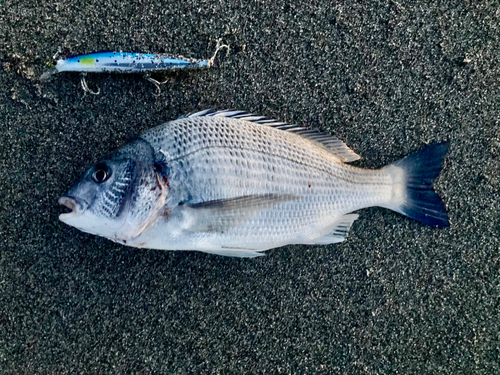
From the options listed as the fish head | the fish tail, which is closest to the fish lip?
the fish head

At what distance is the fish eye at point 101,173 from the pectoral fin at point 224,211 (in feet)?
0.99

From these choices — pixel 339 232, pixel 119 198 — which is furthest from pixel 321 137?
pixel 119 198

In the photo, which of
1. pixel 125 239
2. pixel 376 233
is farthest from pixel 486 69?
pixel 125 239

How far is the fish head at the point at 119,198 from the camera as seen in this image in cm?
122

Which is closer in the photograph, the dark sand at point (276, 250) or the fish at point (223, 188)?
the fish at point (223, 188)

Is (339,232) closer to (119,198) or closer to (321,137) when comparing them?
(321,137)

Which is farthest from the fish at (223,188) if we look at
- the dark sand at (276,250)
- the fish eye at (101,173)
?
the dark sand at (276,250)

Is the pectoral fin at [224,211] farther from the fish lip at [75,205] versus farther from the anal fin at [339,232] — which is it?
the fish lip at [75,205]

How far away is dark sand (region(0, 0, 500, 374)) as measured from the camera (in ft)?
4.90

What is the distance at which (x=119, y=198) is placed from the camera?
1.22 metres

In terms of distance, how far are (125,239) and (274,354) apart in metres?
0.86

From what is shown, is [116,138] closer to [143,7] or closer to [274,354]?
[143,7]

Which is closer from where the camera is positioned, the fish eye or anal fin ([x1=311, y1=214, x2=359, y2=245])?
the fish eye

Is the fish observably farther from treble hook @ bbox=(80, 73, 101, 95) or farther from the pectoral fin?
treble hook @ bbox=(80, 73, 101, 95)
